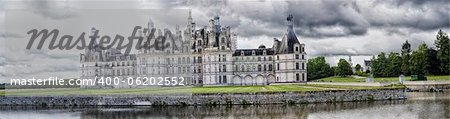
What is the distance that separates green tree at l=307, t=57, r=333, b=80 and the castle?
592 inches

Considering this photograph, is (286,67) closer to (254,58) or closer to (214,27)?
(254,58)

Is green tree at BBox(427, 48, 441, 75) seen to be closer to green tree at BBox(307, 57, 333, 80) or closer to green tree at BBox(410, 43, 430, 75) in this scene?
green tree at BBox(410, 43, 430, 75)

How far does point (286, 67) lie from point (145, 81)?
53.5 ft

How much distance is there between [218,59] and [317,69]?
22.0 meters

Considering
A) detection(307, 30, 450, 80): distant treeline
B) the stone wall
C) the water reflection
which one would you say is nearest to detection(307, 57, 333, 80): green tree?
detection(307, 30, 450, 80): distant treeline

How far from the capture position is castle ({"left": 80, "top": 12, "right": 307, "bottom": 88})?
215 feet

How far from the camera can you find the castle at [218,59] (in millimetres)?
65500

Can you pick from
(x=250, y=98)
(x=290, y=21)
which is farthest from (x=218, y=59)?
(x=250, y=98)

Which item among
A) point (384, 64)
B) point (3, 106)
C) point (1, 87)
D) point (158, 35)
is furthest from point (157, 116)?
point (384, 64)

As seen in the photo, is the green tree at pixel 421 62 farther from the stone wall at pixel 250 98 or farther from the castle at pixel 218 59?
the stone wall at pixel 250 98

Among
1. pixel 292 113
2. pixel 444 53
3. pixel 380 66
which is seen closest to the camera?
pixel 292 113

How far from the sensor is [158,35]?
6394 cm

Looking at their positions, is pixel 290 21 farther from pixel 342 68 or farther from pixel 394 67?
pixel 342 68

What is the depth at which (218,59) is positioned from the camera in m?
66.8
